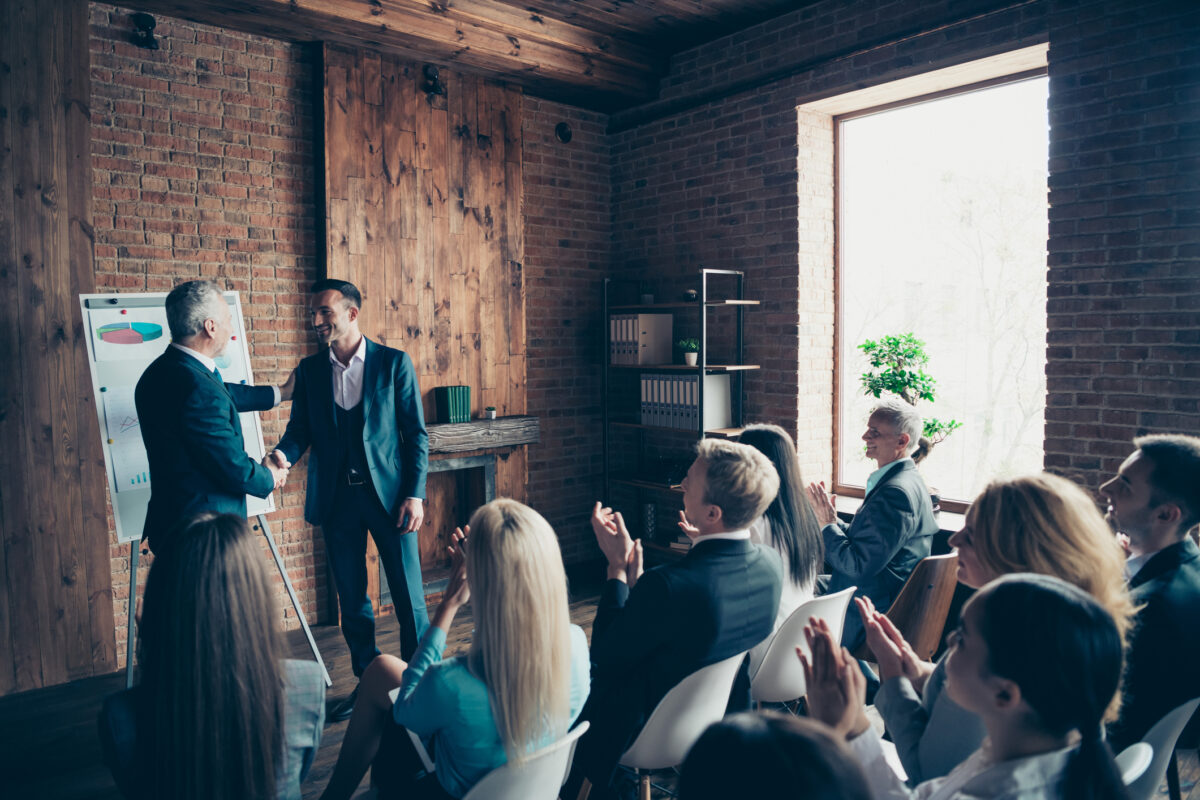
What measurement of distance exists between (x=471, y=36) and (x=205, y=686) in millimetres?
4109

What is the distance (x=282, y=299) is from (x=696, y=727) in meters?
3.45

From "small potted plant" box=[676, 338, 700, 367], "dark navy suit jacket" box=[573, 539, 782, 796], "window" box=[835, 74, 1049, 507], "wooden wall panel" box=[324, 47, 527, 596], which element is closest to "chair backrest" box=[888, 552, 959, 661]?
"dark navy suit jacket" box=[573, 539, 782, 796]

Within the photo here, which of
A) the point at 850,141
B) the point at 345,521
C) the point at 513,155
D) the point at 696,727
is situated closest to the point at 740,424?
the point at 850,141

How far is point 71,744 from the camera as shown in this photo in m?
3.23

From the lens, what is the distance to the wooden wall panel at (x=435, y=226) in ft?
15.1

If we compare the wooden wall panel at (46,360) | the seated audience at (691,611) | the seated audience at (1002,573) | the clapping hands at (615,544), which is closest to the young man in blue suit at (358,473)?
the wooden wall panel at (46,360)

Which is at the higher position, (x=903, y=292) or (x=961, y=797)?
(x=903, y=292)

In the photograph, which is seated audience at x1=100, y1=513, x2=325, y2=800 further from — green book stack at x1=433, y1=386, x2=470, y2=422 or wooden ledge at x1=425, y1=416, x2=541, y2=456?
green book stack at x1=433, y1=386, x2=470, y2=422

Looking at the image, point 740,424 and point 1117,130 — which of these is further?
point 740,424

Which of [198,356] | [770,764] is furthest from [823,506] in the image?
[198,356]

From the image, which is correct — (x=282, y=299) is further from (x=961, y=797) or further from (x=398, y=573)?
(x=961, y=797)

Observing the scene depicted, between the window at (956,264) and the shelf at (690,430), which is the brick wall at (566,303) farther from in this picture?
the window at (956,264)

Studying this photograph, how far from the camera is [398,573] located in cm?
354

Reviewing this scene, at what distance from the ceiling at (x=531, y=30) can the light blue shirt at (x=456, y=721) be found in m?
3.62
